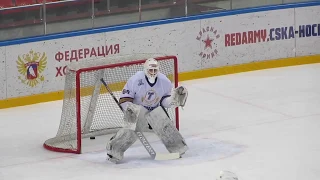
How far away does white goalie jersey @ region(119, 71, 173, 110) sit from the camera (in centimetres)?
965

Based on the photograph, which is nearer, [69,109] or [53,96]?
[69,109]

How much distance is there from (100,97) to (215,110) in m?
1.58

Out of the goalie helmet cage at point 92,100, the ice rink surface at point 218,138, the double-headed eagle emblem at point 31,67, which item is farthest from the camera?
the double-headed eagle emblem at point 31,67

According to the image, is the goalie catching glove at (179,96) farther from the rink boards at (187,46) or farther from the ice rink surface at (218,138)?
the rink boards at (187,46)

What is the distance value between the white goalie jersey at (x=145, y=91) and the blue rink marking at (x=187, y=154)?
1.60 ft

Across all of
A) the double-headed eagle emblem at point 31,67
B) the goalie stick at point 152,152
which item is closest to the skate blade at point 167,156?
the goalie stick at point 152,152

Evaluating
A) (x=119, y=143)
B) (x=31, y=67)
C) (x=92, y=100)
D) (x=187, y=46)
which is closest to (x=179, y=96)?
(x=119, y=143)

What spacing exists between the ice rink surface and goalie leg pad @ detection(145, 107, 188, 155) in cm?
14

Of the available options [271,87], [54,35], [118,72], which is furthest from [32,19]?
[271,87]

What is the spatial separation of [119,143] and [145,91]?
514 mm

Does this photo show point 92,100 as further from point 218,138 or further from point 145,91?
point 218,138

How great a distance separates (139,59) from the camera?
10.6 meters

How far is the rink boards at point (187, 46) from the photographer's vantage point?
11.6m

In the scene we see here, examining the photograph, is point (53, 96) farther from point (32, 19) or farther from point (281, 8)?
point (281, 8)
